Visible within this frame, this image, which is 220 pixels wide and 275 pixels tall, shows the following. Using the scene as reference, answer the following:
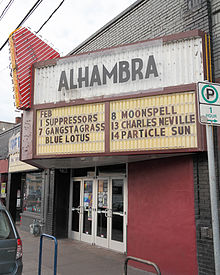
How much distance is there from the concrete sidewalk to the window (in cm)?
270

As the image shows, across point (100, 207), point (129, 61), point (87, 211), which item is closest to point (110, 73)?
point (129, 61)

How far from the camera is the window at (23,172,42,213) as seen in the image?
12766 mm

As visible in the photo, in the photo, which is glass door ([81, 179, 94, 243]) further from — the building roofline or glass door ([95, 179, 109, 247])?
the building roofline

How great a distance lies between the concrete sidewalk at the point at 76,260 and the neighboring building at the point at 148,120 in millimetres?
498

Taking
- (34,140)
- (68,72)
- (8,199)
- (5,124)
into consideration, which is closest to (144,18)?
(68,72)

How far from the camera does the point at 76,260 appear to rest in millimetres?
7980

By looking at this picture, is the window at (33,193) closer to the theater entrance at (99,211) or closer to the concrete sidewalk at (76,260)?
the theater entrance at (99,211)

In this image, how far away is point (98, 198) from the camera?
32.7 feet

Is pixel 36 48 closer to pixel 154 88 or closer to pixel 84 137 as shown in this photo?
pixel 84 137

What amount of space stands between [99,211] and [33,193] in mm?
4730

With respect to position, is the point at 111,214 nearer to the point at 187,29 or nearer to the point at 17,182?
the point at 187,29

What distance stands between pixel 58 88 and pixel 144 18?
314 cm

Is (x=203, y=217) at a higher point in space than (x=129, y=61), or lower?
lower

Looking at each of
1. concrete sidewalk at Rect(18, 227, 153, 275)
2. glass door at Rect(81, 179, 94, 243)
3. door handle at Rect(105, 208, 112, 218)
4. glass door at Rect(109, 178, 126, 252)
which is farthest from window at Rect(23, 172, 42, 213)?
glass door at Rect(109, 178, 126, 252)
